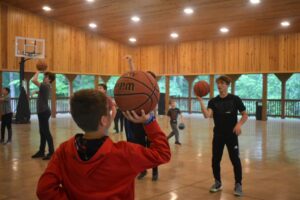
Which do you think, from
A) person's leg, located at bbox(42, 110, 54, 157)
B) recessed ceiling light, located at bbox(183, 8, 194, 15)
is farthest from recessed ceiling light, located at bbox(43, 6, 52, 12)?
person's leg, located at bbox(42, 110, 54, 157)

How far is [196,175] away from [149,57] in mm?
14844

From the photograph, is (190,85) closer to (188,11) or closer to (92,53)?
(92,53)

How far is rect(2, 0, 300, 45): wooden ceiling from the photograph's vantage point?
1245 cm

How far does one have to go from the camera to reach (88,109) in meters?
1.62

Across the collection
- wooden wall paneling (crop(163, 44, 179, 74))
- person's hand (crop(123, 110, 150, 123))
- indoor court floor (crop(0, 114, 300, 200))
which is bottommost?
indoor court floor (crop(0, 114, 300, 200))

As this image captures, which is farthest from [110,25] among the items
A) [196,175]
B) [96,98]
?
[96,98]

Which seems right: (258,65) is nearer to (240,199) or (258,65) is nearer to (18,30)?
(18,30)

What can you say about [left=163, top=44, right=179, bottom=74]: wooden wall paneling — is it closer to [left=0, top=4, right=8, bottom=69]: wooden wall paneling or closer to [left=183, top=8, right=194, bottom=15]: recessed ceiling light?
[left=183, top=8, right=194, bottom=15]: recessed ceiling light

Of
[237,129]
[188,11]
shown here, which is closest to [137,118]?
[237,129]

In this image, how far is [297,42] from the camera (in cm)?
1540

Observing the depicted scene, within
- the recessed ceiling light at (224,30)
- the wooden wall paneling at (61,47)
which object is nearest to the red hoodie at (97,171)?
the recessed ceiling light at (224,30)

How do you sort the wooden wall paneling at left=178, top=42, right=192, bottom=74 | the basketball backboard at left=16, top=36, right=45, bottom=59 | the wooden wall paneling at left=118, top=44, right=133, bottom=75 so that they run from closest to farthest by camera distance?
the basketball backboard at left=16, top=36, right=45, bottom=59 → the wooden wall paneling at left=178, top=42, right=192, bottom=74 → the wooden wall paneling at left=118, top=44, right=133, bottom=75

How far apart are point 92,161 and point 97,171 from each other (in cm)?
6

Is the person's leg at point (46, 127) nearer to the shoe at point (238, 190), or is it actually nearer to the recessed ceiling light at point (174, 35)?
the shoe at point (238, 190)
